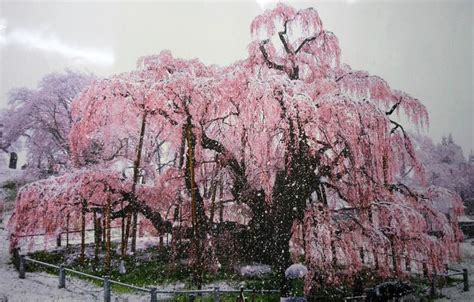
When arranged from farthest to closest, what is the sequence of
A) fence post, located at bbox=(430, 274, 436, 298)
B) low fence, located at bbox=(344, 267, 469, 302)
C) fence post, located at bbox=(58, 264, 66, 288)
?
1. fence post, located at bbox=(58, 264, 66, 288)
2. fence post, located at bbox=(430, 274, 436, 298)
3. low fence, located at bbox=(344, 267, 469, 302)

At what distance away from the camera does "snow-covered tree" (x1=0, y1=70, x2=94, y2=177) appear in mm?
5617

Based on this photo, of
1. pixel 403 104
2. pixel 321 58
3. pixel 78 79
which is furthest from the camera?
pixel 78 79

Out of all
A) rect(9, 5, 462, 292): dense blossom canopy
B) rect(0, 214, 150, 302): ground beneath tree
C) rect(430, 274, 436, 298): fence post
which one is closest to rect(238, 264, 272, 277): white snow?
rect(9, 5, 462, 292): dense blossom canopy

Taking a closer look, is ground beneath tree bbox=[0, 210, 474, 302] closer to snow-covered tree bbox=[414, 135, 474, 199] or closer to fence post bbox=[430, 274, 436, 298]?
fence post bbox=[430, 274, 436, 298]

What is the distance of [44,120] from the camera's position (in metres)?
5.94

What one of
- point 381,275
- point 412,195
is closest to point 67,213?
point 381,275

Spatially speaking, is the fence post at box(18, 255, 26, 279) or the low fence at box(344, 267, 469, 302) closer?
the low fence at box(344, 267, 469, 302)

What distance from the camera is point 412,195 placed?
16.0 feet

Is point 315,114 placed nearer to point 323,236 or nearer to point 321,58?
point 323,236

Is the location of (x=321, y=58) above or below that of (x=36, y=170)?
above

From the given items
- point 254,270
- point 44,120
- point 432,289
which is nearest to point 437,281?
point 432,289

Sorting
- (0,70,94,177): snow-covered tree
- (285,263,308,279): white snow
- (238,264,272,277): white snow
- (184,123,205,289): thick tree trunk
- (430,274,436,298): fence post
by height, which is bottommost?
(430,274,436,298): fence post

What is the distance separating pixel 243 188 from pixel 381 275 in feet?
7.32

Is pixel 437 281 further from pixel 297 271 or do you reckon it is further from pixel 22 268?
pixel 22 268
